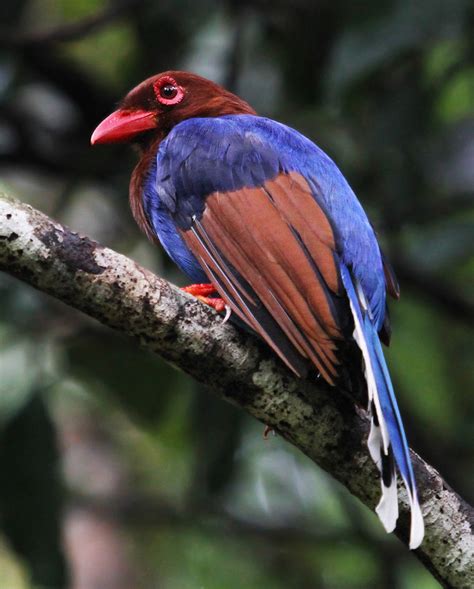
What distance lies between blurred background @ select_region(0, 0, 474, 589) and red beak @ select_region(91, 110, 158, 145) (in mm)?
973

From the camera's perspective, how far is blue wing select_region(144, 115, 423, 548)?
3.16 m

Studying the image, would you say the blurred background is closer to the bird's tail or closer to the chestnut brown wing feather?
the chestnut brown wing feather

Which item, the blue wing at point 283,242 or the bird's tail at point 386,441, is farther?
the blue wing at point 283,242

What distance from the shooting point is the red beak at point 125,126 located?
14.2ft

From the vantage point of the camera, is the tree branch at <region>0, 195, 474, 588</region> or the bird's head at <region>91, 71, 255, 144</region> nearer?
the tree branch at <region>0, 195, 474, 588</region>

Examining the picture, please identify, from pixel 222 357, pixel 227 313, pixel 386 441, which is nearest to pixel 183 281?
pixel 227 313

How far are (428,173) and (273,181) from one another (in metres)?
2.31

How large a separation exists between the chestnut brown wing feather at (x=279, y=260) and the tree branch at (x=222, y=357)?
0.39ft

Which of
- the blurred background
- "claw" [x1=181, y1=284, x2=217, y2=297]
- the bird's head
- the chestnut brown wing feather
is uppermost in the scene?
the chestnut brown wing feather

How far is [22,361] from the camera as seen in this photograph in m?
6.38

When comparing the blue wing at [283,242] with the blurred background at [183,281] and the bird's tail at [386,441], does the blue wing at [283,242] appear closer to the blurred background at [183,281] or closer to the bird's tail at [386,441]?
the bird's tail at [386,441]

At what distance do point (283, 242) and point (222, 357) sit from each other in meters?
0.48

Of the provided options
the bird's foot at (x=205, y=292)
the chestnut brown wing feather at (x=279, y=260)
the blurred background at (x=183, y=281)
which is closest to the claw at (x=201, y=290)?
the bird's foot at (x=205, y=292)

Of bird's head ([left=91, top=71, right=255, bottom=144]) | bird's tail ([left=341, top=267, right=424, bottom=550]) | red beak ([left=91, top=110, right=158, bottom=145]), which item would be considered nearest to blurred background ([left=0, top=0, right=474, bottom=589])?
bird's head ([left=91, top=71, right=255, bottom=144])
